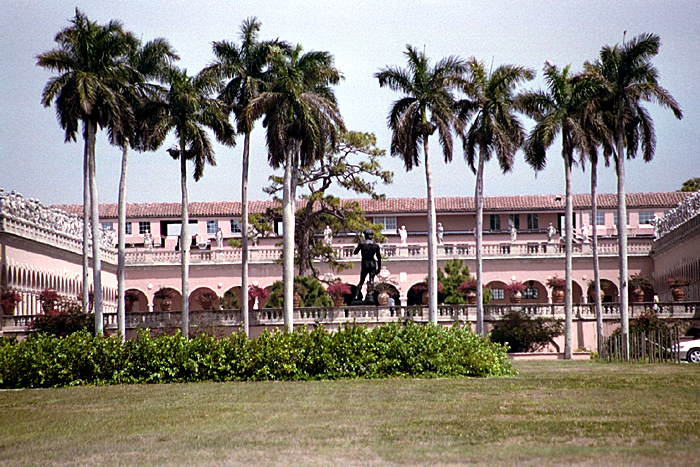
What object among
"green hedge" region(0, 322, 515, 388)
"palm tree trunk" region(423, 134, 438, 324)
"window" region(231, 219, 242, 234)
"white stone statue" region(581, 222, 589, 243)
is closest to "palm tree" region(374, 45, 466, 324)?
"palm tree trunk" region(423, 134, 438, 324)

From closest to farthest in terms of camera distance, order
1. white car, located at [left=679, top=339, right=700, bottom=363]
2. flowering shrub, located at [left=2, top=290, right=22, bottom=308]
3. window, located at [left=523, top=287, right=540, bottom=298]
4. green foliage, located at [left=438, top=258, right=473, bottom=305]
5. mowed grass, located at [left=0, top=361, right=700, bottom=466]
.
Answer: mowed grass, located at [left=0, top=361, right=700, bottom=466] < white car, located at [left=679, top=339, right=700, bottom=363] < flowering shrub, located at [left=2, top=290, right=22, bottom=308] < green foliage, located at [left=438, top=258, right=473, bottom=305] < window, located at [left=523, top=287, right=540, bottom=298]

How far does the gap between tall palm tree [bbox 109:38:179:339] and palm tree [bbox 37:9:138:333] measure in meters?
0.83

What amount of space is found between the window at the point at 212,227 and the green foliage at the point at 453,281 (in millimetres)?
21049

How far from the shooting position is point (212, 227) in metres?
74.8

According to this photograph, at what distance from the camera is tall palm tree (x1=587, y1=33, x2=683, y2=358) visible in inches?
1625

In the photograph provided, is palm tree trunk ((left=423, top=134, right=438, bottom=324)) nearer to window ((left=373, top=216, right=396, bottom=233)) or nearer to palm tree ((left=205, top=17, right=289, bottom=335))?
palm tree ((left=205, top=17, right=289, bottom=335))

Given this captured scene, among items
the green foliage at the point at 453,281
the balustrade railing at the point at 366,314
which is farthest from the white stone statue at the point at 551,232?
the balustrade railing at the point at 366,314

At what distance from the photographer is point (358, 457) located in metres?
12.0

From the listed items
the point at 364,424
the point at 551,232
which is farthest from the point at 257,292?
the point at 364,424

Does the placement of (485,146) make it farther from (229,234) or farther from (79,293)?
(229,234)

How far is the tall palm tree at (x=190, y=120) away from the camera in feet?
140

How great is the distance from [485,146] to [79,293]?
25.2 m

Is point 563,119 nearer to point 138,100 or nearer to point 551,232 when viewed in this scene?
point 138,100

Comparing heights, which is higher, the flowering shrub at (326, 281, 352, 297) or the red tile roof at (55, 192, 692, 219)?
the red tile roof at (55, 192, 692, 219)
